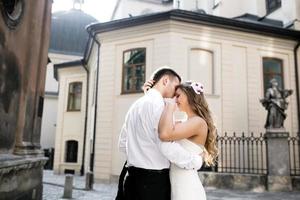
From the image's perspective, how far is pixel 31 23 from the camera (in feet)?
22.3

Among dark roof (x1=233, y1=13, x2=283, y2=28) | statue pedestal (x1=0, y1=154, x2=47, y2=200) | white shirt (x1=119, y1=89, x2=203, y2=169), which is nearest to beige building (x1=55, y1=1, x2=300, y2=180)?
dark roof (x1=233, y1=13, x2=283, y2=28)

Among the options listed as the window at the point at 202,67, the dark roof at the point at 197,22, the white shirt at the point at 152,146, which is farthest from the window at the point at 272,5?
the white shirt at the point at 152,146

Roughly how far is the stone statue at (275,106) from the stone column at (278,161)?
37cm

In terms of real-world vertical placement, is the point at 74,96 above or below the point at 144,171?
above

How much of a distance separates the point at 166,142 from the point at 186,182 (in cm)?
39

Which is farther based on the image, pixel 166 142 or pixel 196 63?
pixel 196 63

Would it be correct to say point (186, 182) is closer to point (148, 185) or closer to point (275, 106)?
point (148, 185)

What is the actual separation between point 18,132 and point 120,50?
10.5 meters

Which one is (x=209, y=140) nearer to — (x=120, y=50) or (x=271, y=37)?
(x=120, y=50)

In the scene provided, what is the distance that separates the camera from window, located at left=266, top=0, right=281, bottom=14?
2053cm

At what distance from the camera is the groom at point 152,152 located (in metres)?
2.81

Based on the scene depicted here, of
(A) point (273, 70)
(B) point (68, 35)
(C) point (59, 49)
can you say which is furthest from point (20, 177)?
(B) point (68, 35)

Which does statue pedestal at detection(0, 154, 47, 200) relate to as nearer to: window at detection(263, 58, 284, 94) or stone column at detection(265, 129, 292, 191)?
stone column at detection(265, 129, 292, 191)

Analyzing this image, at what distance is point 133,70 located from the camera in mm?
15898
